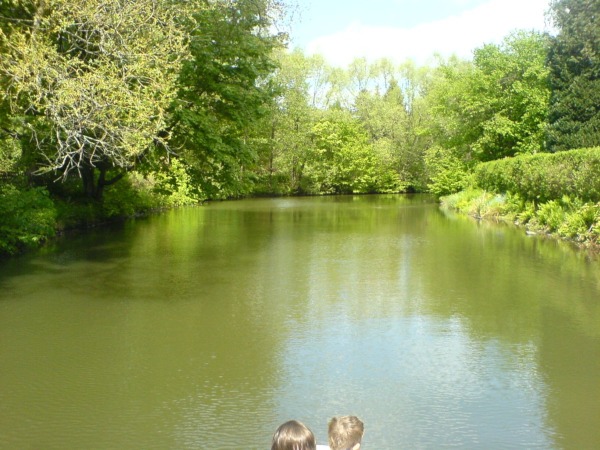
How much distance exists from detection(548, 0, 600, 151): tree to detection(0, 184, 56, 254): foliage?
64.2ft

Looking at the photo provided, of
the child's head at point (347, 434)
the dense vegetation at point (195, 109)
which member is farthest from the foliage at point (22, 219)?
the child's head at point (347, 434)

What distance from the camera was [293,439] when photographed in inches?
126

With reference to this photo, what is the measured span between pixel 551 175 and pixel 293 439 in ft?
65.3

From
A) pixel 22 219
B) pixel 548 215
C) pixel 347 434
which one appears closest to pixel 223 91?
pixel 22 219

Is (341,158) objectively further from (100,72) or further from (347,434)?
(347,434)

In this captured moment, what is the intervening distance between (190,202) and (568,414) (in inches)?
1516

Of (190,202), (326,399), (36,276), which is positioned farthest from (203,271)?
(190,202)

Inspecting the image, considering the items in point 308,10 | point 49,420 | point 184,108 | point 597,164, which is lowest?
point 49,420

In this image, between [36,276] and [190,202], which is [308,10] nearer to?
[36,276]

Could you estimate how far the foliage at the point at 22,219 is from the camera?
15.8 meters

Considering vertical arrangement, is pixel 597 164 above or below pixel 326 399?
above

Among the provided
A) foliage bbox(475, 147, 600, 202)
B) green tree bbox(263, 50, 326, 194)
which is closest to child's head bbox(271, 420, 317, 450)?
foliage bbox(475, 147, 600, 202)

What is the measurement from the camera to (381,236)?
71.7 feet

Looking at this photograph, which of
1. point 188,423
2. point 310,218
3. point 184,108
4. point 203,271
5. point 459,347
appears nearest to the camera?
point 188,423
